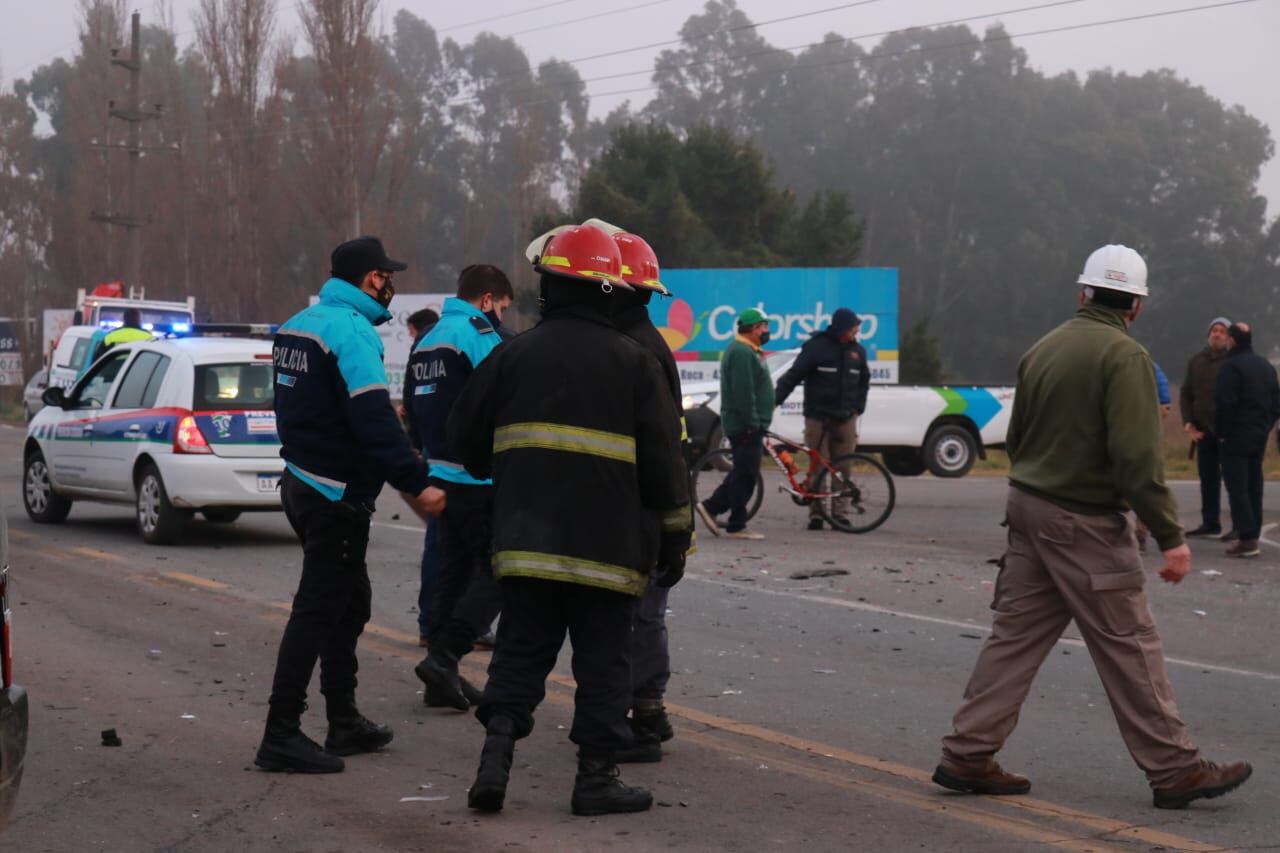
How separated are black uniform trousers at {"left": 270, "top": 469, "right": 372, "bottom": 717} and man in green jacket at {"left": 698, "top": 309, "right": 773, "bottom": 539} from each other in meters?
8.12

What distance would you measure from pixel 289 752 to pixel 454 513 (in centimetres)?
158

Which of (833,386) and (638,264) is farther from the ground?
(638,264)

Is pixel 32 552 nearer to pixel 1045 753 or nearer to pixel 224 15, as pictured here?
pixel 1045 753

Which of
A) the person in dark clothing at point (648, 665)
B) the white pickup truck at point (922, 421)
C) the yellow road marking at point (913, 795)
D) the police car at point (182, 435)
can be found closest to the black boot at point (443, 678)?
the yellow road marking at point (913, 795)

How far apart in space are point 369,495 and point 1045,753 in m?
2.85

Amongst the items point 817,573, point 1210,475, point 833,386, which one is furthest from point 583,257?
point 1210,475

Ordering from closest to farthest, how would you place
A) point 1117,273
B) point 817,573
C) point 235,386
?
point 1117,273, point 817,573, point 235,386

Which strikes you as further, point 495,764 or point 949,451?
point 949,451

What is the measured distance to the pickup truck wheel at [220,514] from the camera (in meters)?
13.9

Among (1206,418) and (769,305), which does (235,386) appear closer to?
(1206,418)

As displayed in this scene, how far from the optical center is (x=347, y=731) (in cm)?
661

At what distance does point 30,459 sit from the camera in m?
15.5

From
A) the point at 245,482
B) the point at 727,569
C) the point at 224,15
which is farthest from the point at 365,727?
the point at 224,15

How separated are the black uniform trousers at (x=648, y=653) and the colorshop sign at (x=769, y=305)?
86.1 ft
